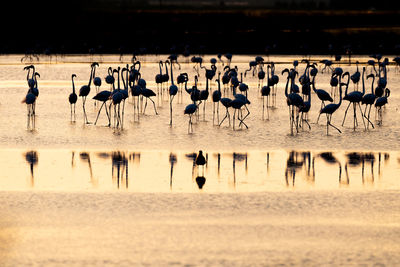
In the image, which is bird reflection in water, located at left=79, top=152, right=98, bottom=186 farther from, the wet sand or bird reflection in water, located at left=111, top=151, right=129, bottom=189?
the wet sand

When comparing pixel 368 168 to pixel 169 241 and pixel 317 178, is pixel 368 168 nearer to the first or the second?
pixel 317 178

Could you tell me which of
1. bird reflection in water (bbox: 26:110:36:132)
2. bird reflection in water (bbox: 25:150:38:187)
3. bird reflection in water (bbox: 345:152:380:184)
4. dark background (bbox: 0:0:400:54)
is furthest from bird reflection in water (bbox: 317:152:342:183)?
dark background (bbox: 0:0:400:54)

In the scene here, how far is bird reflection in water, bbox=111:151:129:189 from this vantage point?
11648mm

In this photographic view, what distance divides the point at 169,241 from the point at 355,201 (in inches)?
119

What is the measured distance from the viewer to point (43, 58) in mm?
44594

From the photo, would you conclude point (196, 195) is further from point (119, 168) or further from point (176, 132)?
point (176, 132)

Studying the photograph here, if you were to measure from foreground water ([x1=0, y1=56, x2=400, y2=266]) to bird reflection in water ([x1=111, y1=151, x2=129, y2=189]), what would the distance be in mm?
16

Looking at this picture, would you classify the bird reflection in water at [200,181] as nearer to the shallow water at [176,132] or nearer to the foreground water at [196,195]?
the foreground water at [196,195]

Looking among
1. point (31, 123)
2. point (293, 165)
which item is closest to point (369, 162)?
point (293, 165)

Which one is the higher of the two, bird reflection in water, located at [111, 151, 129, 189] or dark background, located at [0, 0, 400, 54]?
dark background, located at [0, 0, 400, 54]

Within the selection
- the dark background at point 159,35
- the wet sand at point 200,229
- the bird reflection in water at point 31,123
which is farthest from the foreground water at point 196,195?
the dark background at point 159,35

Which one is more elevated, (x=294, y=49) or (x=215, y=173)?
(x=294, y=49)

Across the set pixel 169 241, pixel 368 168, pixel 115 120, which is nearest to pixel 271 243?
pixel 169 241

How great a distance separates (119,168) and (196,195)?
2068 mm
